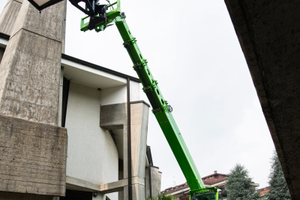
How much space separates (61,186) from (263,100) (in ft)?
16.2

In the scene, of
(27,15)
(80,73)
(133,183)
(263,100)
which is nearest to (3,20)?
(80,73)

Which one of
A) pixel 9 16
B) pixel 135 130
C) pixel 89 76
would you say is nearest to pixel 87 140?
pixel 135 130

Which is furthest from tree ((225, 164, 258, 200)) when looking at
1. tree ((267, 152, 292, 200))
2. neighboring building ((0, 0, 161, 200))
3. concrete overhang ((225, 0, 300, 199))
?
concrete overhang ((225, 0, 300, 199))

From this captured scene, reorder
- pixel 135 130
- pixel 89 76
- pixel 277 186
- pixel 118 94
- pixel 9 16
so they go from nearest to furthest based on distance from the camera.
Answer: pixel 135 130 < pixel 89 76 < pixel 118 94 < pixel 9 16 < pixel 277 186

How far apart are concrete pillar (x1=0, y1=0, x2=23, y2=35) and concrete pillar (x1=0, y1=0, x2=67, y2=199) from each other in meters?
11.2

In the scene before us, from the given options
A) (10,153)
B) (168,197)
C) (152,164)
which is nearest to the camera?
(10,153)

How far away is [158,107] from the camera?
44.2 ft

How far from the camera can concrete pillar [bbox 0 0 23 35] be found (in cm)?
1795

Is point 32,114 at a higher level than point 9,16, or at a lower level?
lower

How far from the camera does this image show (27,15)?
829cm

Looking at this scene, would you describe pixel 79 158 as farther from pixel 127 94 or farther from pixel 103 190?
pixel 127 94

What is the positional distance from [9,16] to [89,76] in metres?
7.63

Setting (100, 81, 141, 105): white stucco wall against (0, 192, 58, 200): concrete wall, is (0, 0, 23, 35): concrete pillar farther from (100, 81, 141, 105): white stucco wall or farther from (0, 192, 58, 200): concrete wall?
(0, 192, 58, 200): concrete wall

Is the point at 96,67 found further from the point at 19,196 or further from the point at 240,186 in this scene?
the point at 240,186
